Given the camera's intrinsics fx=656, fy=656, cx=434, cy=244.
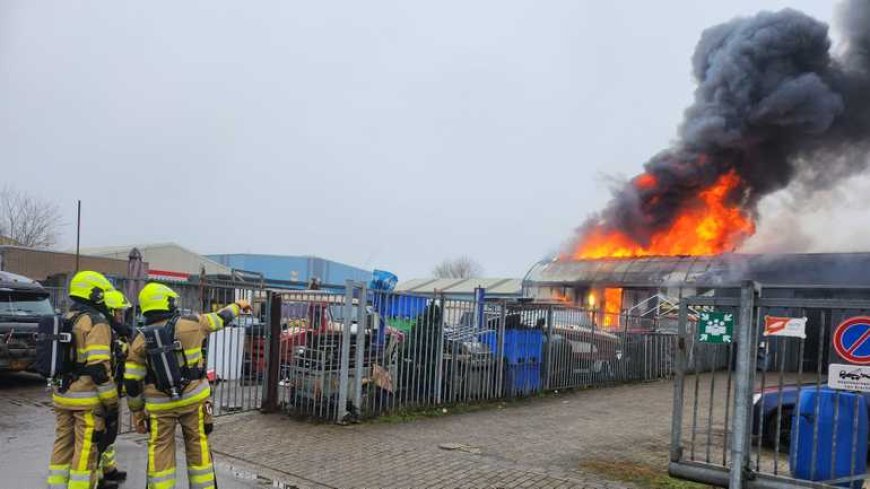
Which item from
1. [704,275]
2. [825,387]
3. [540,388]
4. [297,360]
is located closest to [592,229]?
[704,275]

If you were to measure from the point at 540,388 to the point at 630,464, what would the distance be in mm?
4858

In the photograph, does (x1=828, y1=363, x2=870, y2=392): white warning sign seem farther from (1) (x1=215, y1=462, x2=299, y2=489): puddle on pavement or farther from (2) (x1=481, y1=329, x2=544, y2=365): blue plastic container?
(2) (x1=481, y1=329, x2=544, y2=365): blue plastic container

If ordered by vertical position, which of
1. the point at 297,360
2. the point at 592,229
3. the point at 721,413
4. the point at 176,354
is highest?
the point at 592,229

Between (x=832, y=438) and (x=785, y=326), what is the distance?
0.89 meters

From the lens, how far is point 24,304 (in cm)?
1149

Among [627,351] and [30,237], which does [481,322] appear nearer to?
[627,351]

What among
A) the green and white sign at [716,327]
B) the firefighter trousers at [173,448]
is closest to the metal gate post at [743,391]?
the green and white sign at [716,327]

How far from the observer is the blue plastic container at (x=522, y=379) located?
1123 centimetres

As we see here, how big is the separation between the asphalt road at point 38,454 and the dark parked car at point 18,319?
37.7 inches

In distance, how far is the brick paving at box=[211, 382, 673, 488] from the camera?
20.7 ft

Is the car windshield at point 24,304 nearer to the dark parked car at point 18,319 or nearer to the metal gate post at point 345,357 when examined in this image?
the dark parked car at point 18,319

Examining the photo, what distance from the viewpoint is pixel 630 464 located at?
277 inches

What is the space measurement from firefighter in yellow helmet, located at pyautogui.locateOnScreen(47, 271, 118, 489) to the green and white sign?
4623mm

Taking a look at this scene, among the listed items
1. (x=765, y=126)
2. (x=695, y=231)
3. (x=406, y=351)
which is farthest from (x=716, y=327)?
(x=765, y=126)
